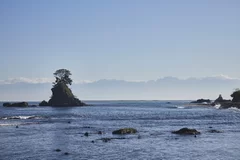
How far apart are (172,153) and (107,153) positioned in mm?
9761

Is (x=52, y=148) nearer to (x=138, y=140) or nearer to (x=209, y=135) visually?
(x=138, y=140)

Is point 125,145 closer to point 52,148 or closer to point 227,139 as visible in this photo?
point 52,148

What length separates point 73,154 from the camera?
53.4 m

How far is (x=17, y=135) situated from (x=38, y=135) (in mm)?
4389

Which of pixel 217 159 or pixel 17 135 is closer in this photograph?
pixel 217 159

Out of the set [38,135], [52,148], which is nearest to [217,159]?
[52,148]

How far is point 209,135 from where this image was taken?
7619 centimetres

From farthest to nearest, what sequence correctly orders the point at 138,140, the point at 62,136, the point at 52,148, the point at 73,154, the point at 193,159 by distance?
1. the point at 62,136
2. the point at 138,140
3. the point at 52,148
4. the point at 73,154
5. the point at 193,159

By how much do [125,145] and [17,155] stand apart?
1844 centimetres

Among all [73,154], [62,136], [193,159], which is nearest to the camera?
[193,159]

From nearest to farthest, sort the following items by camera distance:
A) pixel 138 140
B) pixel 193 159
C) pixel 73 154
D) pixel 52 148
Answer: pixel 193 159 → pixel 73 154 → pixel 52 148 → pixel 138 140

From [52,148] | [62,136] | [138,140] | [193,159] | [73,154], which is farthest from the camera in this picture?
[62,136]

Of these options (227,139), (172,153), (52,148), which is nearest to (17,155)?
(52,148)

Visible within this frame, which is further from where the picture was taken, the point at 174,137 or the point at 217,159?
the point at 174,137
